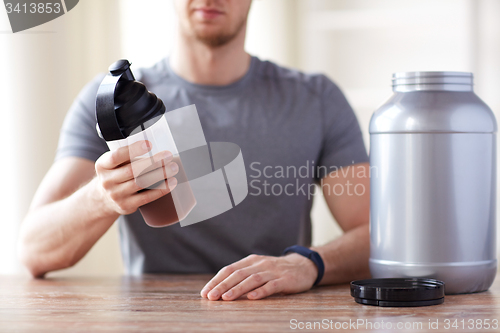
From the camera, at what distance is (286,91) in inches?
54.1

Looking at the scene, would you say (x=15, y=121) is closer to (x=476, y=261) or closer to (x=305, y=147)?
(x=305, y=147)

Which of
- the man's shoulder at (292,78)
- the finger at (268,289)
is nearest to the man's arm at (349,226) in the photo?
the finger at (268,289)

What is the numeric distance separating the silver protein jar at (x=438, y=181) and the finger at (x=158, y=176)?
1.02 ft

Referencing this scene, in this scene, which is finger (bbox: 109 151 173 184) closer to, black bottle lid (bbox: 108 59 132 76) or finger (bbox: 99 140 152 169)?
finger (bbox: 99 140 152 169)

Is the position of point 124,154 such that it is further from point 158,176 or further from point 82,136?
point 82,136

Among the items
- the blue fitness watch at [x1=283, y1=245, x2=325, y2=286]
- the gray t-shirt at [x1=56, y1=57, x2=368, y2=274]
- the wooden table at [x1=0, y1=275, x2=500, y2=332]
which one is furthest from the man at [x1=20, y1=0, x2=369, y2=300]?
the wooden table at [x1=0, y1=275, x2=500, y2=332]

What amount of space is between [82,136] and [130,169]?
1.79 feet

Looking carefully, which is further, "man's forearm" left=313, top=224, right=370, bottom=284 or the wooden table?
"man's forearm" left=313, top=224, right=370, bottom=284

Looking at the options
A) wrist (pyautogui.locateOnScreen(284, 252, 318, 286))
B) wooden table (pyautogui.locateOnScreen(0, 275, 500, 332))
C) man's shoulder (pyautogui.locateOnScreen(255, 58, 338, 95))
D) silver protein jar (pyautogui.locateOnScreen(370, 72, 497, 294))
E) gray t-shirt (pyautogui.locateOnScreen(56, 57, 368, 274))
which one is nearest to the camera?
wooden table (pyautogui.locateOnScreen(0, 275, 500, 332))

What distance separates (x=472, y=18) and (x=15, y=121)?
215 cm

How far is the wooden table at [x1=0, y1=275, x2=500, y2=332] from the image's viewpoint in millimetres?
556

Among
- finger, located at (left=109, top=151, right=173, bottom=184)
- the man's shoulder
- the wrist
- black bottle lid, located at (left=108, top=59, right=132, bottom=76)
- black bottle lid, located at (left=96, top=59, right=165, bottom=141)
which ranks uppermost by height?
black bottle lid, located at (left=108, top=59, right=132, bottom=76)

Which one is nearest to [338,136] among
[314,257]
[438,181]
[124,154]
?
[314,257]

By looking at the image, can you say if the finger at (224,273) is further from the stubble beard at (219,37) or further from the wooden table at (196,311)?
the stubble beard at (219,37)
